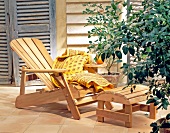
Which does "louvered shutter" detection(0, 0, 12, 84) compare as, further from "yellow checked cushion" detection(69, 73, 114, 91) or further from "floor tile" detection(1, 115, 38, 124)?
"yellow checked cushion" detection(69, 73, 114, 91)

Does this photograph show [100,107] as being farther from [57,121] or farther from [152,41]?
[152,41]

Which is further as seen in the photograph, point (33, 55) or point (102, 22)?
point (102, 22)

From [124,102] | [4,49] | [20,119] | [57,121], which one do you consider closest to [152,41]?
[124,102]

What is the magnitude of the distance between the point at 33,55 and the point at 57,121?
1077 mm

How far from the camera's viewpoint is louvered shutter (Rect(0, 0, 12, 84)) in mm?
5078

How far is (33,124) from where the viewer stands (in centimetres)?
329

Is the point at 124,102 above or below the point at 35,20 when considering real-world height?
below

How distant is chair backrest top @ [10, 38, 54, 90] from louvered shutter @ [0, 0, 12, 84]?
1.13 meters

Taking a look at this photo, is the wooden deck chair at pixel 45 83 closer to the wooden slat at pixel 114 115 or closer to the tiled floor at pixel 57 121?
the tiled floor at pixel 57 121

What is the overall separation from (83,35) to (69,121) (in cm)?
201

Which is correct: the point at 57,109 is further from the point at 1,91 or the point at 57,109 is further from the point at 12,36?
the point at 12,36

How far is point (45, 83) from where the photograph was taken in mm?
3779

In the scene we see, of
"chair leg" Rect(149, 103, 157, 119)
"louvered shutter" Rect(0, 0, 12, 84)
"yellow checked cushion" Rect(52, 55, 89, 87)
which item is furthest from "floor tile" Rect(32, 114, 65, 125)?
"louvered shutter" Rect(0, 0, 12, 84)

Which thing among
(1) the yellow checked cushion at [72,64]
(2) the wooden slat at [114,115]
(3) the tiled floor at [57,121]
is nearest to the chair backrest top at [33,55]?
(1) the yellow checked cushion at [72,64]
